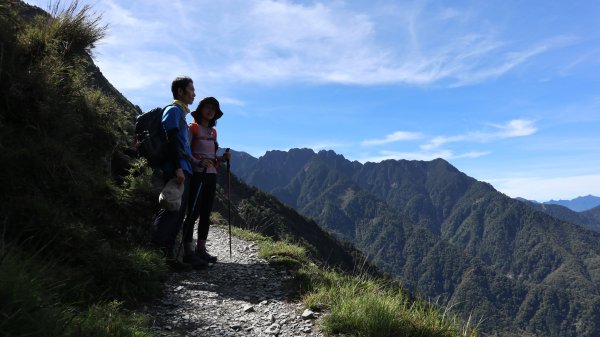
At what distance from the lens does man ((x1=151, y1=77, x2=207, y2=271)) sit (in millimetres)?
6273

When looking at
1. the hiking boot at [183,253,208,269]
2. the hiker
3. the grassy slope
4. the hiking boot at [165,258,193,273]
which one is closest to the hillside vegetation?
the grassy slope

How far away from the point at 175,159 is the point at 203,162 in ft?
2.42

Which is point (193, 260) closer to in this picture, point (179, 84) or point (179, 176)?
point (179, 176)

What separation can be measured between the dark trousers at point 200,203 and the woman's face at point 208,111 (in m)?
1.06

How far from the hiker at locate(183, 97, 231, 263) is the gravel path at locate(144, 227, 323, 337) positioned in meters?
0.95

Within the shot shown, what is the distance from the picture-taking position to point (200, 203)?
746 cm

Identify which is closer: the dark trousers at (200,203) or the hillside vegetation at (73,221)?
the hillside vegetation at (73,221)

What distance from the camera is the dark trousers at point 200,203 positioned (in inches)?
283

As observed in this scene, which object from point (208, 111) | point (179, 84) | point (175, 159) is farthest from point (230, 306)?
point (179, 84)

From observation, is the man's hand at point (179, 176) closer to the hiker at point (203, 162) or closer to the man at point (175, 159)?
the man at point (175, 159)

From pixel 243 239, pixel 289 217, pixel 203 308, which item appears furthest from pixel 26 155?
pixel 289 217

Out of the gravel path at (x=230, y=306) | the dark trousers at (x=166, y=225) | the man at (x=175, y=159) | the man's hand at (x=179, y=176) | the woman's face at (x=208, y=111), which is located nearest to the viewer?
the gravel path at (x=230, y=306)

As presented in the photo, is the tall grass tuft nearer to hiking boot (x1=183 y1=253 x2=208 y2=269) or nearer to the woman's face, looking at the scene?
hiking boot (x1=183 y1=253 x2=208 y2=269)

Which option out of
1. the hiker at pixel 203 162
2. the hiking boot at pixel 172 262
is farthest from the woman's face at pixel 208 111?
the hiking boot at pixel 172 262
